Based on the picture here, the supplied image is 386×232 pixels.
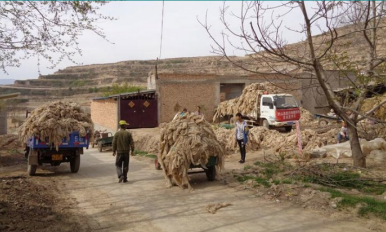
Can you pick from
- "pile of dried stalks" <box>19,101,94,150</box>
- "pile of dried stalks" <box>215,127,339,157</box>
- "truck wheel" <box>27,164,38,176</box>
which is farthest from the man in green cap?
"pile of dried stalks" <box>215,127,339,157</box>

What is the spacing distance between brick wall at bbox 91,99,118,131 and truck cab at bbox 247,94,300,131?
1107 centimetres

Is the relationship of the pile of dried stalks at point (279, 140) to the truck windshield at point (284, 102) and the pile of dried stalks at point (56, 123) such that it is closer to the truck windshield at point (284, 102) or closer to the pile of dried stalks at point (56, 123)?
the truck windshield at point (284, 102)

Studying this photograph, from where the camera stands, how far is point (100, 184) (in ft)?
32.8

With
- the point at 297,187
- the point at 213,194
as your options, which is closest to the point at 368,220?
the point at 297,187

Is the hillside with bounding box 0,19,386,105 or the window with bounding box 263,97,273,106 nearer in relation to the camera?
the window with bounding box 263,97,273,106

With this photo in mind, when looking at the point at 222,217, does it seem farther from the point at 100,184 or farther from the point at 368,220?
the point at 100,184

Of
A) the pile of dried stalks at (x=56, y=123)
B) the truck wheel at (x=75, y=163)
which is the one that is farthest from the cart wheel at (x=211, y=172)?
the truck wheel at (x=75, y=163)

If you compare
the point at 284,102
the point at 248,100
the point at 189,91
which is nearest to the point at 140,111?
the point at 189,91

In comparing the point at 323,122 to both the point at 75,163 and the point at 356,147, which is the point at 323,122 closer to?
the point at 356,147

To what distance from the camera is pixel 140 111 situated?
87.8ft

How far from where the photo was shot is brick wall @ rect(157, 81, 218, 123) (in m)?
26.7

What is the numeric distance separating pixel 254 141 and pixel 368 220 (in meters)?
10.3

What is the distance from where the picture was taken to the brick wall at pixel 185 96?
26719 mm

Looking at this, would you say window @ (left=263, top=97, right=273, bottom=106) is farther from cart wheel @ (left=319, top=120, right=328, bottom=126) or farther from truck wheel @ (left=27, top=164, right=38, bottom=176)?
truck wheel @ (left=27, top=164, right=38, bottom=176)
